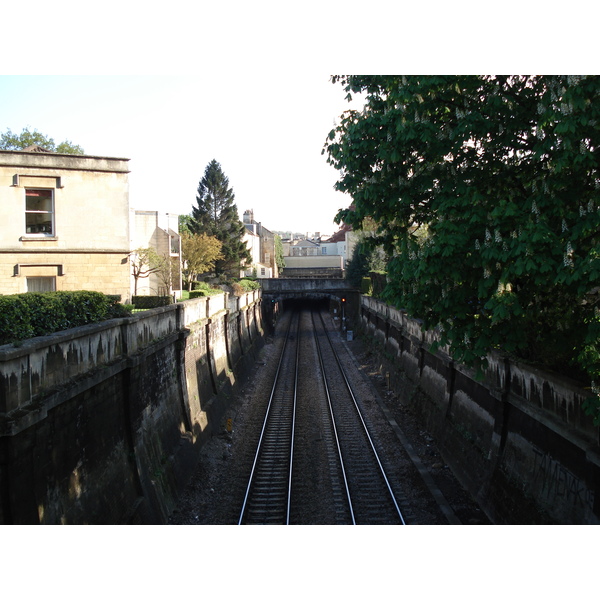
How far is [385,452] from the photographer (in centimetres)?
1500

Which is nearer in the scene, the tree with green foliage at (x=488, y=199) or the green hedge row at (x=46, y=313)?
the tree with green foliage at (x=488, y=199)

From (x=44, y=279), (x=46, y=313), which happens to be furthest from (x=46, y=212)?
(x=46, y=313)

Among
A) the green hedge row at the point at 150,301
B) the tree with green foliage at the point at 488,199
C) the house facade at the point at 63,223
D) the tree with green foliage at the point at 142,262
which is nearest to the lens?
the tree with green foliage at the point at 488,199

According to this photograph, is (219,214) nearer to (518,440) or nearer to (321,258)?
(321,258)

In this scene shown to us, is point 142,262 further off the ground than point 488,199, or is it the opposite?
point 488,199

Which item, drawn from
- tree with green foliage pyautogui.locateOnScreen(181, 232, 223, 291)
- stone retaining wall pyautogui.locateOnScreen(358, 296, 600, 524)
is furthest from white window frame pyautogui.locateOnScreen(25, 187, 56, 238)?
tree with green foliage pyautogui.locateOnScreen(181, 232, 223, 291)

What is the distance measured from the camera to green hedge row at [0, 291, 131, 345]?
8.18 meters

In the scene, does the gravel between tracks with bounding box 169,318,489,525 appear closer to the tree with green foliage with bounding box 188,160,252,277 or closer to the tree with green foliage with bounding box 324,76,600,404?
the tree with green foliage with bounding box 324,76,600,404

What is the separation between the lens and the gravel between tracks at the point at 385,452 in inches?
444

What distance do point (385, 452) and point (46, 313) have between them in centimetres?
997

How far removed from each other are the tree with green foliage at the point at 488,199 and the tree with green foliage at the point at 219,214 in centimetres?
4353

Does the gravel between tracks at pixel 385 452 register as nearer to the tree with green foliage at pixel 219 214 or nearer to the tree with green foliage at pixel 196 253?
the tree with green foliage at pixel 196 253

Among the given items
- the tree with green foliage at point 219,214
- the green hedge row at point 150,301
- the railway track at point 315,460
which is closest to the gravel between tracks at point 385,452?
the railway track at point 315,460

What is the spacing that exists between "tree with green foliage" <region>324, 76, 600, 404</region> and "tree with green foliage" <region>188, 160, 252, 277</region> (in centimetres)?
4353
